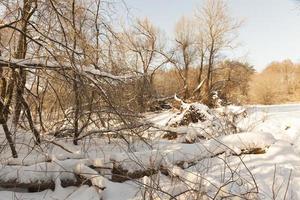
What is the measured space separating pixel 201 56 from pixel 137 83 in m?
18.7

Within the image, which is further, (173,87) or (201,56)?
(201,56)

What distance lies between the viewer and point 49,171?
420cm

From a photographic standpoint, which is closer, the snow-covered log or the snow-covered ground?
the snow-covered ground

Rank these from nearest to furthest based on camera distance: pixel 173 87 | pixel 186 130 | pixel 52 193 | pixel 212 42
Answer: pixel 52 193 → pixel 186 130 → pixel 173 87 → pixel 212 42

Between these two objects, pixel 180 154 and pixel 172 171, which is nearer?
pixel 172 171

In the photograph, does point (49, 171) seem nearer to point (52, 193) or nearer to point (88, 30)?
point (52, 193)

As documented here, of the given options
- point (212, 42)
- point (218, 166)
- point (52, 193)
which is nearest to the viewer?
point (52, 193)

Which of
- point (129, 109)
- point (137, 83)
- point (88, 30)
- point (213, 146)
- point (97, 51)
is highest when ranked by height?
point (88, 30)

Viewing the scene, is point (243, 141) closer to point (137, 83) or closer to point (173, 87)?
point (137, 83)

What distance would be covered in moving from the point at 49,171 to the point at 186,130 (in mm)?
3088

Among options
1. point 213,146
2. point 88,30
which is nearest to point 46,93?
point 88,30

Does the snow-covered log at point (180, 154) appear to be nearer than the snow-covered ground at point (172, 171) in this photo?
No

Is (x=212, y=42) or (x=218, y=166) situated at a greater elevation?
(x=212, y=42)

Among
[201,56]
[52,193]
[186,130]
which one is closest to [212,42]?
[201,56]
